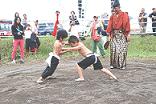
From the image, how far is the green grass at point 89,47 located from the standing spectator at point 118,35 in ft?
14.8

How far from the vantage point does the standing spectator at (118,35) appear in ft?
41.9

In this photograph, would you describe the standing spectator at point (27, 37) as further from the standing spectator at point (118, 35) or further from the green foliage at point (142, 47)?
Result: the standing spectator at point (118, 35)

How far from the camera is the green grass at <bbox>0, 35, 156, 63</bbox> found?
18.3m

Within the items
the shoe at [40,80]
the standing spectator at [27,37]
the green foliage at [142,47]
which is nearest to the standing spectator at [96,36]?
the green foliage at [142,47]

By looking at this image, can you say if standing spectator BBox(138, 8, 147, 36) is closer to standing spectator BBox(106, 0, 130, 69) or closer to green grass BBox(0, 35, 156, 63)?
green grass BBox(0, 35, 156, 63)

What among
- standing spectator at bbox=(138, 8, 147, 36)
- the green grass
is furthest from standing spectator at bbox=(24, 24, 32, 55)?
standing spectator at bbox=(138, 8, 147, 36)

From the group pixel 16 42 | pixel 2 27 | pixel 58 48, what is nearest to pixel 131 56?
pixel 16 42

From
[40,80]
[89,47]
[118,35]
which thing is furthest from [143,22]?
[40,80]

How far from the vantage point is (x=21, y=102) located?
30.2ft

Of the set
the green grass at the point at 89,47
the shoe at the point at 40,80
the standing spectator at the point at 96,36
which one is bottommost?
the shoe at the point at 40,80

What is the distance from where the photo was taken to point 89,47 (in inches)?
793

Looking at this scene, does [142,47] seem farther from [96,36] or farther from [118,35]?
[118,35]

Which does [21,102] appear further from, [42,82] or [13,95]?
[42,82]

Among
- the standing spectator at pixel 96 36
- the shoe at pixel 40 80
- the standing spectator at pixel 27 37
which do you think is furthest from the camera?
the standing spectator at pixel 27 37
